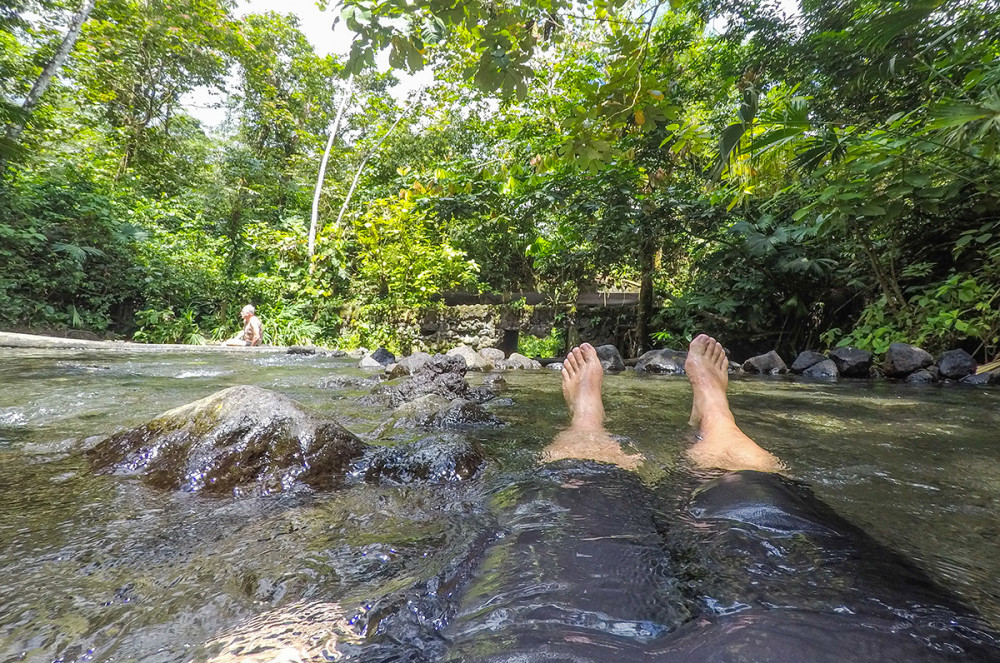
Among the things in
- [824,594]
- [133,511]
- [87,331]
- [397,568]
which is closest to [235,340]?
[87,331]

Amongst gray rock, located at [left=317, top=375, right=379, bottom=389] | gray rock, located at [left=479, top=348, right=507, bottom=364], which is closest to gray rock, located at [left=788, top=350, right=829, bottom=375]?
gray rock, located at [left=479, top=348, right=507, bottom=364]

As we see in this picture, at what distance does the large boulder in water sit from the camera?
52.6 inches

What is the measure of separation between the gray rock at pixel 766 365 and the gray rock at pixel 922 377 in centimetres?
126

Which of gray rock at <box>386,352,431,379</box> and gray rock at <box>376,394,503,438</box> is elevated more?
gray rock at <box>386,352,431,379</box>

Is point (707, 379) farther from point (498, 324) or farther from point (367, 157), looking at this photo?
point (367, 157)

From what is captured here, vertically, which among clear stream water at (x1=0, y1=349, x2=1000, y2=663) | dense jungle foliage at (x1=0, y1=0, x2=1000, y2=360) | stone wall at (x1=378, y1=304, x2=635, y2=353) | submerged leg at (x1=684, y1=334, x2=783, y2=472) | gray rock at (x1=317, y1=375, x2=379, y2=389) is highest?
dense jungle foliage at (x1=0, y1=0, x2=1000, y2=360)

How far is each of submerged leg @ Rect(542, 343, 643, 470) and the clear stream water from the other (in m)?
0.09

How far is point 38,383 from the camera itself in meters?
2.86

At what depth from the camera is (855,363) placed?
16.7ft

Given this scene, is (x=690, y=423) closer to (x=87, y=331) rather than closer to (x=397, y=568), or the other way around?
(x=397, y=568)

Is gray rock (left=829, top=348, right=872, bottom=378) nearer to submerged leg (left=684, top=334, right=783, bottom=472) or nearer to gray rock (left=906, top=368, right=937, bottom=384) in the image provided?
gray rock (left=906, top=368, right=937, bottom=384)

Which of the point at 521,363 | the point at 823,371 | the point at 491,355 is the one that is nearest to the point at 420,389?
the point at 521,363

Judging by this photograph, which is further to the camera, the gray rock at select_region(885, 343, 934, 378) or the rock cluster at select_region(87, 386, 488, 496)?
the gray rock at select_region(885, 343, 934, 378)

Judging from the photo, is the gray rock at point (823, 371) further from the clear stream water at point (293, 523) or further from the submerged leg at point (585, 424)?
the submerged leg at point (585, 424)
